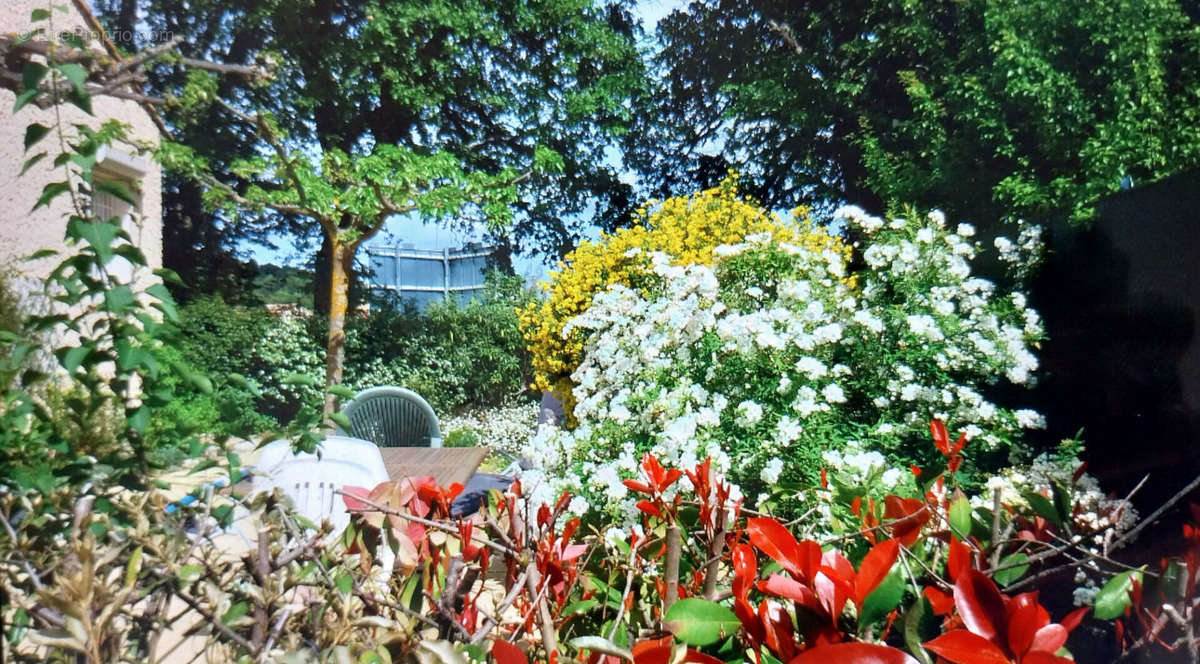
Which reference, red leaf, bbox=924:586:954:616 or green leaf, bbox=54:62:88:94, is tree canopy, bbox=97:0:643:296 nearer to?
green leaf, bbox=54:62:88:94

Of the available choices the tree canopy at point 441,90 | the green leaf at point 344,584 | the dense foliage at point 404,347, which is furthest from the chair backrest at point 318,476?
the tree canopy at point 441,90

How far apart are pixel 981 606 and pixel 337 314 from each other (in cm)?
799

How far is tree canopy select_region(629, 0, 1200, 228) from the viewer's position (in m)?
5.02

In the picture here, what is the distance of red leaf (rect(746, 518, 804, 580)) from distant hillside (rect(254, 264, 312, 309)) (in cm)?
864

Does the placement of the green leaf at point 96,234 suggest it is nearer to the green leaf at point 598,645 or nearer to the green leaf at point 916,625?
the green leaf at point 598,645

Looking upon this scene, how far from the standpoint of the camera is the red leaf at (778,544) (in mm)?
420

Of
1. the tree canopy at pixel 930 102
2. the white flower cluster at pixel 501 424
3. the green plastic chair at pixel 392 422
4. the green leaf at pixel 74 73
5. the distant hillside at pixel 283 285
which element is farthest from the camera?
the distant hillside at pixel 283 285

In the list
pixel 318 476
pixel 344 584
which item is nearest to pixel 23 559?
pixel 344 584

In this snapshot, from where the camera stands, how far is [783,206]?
26.8ft

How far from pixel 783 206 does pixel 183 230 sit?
6.48 meters

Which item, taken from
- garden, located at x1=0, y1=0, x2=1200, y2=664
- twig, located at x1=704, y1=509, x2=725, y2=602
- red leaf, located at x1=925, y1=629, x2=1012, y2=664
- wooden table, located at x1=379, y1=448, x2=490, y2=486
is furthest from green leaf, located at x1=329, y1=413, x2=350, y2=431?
wooden table, located at x1=379, y1=448, x2=490, y2=486

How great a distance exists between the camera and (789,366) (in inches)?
89.0

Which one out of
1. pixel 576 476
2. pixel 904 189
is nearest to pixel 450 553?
pixel 576 476

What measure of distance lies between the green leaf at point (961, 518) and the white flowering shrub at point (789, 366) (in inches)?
52.3
